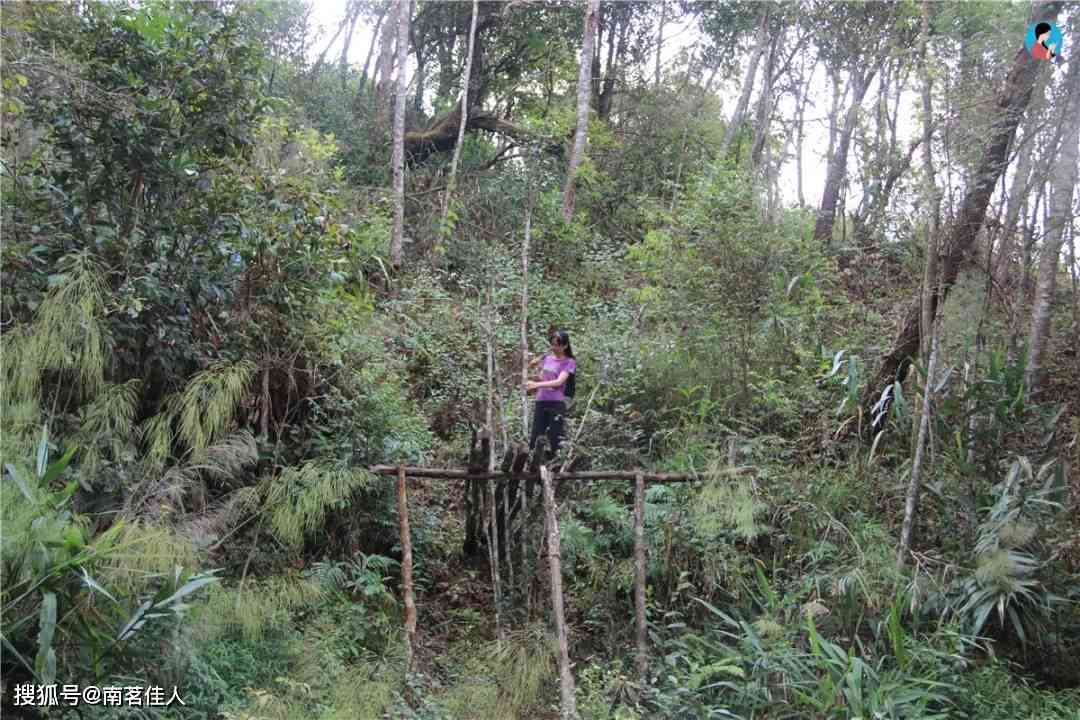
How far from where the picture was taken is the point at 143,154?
5574 mm

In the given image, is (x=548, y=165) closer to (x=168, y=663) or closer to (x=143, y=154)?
(x=143, y=154)

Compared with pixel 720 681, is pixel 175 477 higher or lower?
higher

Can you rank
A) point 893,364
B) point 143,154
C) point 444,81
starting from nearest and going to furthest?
1. point 143,154
2. point 893,364
3. point 444,81

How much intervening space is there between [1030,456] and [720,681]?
303 cm

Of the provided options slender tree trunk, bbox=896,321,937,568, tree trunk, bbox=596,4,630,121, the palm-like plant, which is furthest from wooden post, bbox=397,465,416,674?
tree trunk, bbox=596,4,630,121

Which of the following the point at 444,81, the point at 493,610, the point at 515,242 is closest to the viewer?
the point at 493,610

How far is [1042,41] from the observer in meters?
6.26

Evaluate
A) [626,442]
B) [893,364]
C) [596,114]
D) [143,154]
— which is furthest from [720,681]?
[596,114]

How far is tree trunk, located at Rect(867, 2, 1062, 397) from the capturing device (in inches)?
246

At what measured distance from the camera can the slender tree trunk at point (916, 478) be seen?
19.3 feet

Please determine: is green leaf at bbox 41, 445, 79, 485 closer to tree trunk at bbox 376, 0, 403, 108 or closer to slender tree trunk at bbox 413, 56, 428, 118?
tree trunk at bbox 376, 0, 403, 108

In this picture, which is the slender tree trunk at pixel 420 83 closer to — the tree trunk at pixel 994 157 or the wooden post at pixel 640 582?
the tree trunk at pixel 994 157

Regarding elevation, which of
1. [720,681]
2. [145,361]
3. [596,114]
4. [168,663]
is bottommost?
[720,681]

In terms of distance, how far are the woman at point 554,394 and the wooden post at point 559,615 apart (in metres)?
1.31
